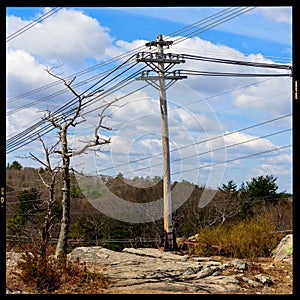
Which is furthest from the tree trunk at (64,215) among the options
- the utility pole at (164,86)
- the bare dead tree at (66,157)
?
the utility pole at (164,86)

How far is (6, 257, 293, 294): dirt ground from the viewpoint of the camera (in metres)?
6.43

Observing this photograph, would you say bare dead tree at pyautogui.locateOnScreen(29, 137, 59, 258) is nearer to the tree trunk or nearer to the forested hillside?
the tree trunk

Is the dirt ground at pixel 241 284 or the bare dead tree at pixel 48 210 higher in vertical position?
the bare dead tree at pixel 48 210

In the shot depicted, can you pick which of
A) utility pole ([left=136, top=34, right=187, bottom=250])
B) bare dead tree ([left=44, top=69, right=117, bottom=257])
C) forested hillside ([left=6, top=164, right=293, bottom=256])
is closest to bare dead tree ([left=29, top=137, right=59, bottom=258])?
bare dead tree ([left=44, top=69, right=117, bottom=257])

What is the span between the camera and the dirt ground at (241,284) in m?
6.43

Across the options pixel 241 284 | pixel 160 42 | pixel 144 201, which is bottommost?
pixel 241 284

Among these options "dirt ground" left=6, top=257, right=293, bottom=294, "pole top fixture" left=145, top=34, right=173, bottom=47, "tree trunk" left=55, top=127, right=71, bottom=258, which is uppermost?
"pole top fixture" left=145, top=34, right=173, bottom=47

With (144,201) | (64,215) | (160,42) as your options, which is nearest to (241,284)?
(64,215)

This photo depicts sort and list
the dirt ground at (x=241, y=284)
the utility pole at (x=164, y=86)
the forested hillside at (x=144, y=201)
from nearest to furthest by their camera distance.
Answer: the dirt ground at (x=241, y=284)
the utility pole at (x=164, y=86)
the forested hillside at (x=144, y=201)

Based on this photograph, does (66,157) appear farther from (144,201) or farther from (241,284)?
(144,201)

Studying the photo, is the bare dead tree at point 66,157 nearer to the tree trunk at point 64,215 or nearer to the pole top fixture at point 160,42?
the tree trunk at point 64,215

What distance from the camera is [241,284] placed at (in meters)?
7.21
